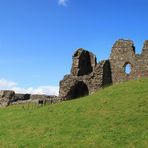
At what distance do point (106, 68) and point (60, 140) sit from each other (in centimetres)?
2668

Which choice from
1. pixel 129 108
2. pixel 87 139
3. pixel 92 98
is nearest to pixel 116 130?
pixel 87 139

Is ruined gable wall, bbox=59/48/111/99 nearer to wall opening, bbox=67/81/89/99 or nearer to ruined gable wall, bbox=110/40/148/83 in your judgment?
wall opening, bbox=67/81/89/99

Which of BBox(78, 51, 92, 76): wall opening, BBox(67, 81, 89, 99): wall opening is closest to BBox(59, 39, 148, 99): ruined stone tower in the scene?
BBox(67, 81, 89, 99): wall opening

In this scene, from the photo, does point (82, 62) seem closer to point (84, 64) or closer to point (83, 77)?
point (84, 64)

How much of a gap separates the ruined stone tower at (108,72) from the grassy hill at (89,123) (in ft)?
32.3

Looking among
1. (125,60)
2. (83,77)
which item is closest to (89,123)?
(83,77)

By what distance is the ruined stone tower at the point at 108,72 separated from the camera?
2098 inches

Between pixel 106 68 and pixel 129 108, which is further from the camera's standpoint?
pixel 106 68

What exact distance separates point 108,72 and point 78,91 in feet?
16.6

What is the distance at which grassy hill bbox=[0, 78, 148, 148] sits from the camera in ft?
93.0

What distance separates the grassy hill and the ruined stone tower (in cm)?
986

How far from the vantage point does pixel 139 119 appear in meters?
32.1

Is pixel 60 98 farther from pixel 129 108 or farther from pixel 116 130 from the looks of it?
pixel 116 130

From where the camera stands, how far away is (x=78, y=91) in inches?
2243
